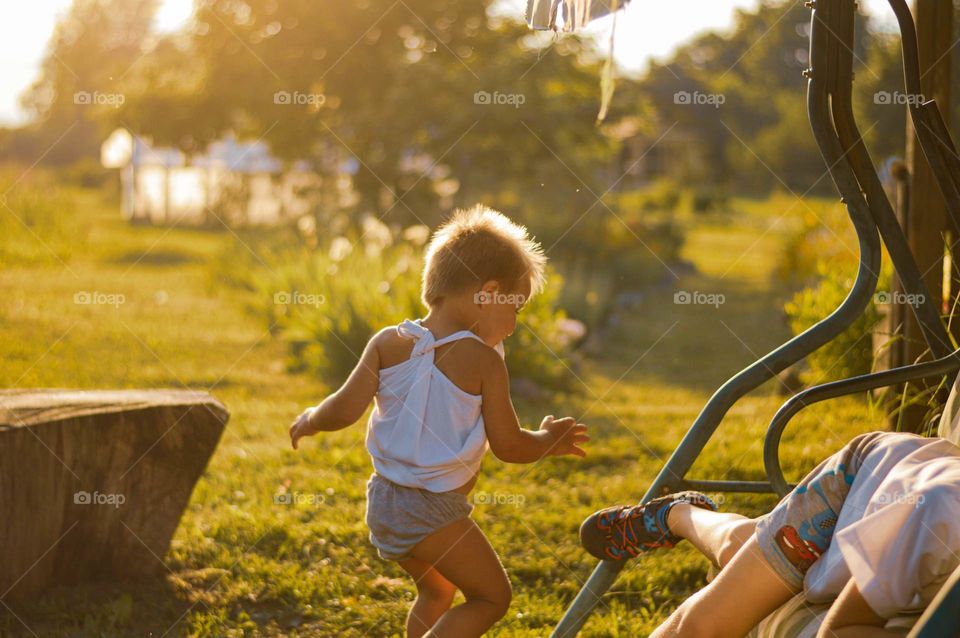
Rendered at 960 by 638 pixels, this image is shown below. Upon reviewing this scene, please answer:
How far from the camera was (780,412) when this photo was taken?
257 cm

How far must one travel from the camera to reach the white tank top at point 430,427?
251 centimetres

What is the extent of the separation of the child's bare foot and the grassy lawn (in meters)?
0.60

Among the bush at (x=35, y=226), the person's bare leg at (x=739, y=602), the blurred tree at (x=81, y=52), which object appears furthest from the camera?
the blurred tree at (x=81, y=52)

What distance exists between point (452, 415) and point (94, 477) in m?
1.39

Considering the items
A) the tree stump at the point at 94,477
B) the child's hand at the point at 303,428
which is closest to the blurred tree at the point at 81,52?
the tree stump at the point at 94,477

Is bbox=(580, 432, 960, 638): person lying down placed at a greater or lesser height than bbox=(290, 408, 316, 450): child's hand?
lesser

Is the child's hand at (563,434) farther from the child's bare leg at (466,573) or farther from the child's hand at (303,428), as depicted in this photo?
the child's hand at (303,428)

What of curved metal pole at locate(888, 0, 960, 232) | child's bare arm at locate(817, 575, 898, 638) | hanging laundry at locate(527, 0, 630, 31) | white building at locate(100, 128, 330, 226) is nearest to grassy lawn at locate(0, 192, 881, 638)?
child's bare arm at locate(817, 575, 898, 638)

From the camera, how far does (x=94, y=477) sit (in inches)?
129

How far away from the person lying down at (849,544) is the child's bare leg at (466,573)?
1.53ft

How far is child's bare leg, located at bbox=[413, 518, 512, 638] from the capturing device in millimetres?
2510

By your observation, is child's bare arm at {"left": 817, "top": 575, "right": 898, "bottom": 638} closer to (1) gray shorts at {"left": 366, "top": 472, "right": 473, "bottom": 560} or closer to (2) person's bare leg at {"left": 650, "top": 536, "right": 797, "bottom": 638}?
(2) person's bare leg at {"left": 650, "top": 536, "right": 797, "bottom": 638}

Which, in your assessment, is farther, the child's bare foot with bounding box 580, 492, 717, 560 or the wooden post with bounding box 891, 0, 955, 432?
the wooden post with bounding box 891, 0, 955, 432

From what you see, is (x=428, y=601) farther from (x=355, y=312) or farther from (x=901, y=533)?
(x=355, y=312)
